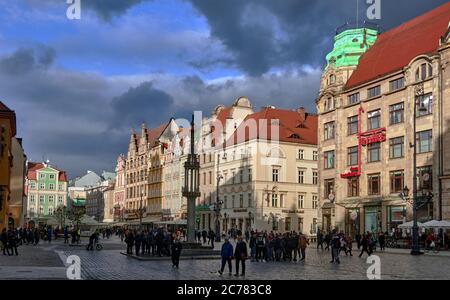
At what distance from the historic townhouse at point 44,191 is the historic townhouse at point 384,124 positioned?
280ft

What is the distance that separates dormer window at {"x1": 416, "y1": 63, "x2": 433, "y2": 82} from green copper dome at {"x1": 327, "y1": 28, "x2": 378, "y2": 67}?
545 inches

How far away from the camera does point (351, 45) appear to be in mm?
69562

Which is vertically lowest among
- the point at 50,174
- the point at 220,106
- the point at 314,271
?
the point at 314,271

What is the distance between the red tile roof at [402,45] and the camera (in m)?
56.4

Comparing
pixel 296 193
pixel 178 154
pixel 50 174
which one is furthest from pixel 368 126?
pixel 50 174

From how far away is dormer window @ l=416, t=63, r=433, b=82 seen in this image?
53531 millimetres

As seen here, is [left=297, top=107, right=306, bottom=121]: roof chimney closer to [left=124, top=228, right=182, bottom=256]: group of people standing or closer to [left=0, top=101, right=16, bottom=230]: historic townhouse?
[left=0, top=101, right=16, bottom=230]: historic townhouse

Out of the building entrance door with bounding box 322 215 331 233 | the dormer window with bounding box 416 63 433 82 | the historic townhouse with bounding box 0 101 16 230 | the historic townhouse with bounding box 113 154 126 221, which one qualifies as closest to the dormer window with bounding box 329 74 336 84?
the dormer window with bounding box 416 63 433 82

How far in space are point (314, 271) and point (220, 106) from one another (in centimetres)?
7388

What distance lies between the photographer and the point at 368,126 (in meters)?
61.6
